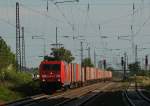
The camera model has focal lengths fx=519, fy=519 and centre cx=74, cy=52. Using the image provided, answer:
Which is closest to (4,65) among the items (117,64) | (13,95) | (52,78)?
(52,78)

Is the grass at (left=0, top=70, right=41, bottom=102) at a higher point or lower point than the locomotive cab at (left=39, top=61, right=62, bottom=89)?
lower

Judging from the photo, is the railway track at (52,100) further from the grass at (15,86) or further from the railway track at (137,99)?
the railway track at (137,99)

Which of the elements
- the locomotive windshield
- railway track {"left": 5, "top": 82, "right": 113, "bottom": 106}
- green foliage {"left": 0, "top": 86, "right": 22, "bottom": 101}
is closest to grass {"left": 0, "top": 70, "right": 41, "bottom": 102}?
green foliage {"left": 0, "top": 86, "right": 22, "bottom": 101}

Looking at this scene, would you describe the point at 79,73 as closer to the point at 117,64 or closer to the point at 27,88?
the point at 27,88

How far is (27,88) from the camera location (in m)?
52.8

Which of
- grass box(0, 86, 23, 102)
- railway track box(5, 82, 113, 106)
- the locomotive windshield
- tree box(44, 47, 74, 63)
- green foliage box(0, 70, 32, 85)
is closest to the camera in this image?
railway track box(5, 82, 113, 106)

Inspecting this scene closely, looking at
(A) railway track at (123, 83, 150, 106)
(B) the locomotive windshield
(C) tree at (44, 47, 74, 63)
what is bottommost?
(A) railway track at (123, 83, 150, 106)

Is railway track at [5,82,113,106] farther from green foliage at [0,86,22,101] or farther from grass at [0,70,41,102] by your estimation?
grass at [0,70,41,102]

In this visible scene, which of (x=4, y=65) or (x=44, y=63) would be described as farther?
(x=4, y=65)

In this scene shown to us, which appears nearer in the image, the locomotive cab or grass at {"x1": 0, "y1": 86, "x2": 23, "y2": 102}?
grass at {"x1": 0, "y1": 86, "x2": 23, "y2": 102}

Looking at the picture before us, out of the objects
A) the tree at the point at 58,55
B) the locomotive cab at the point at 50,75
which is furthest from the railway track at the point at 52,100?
the tree at the point at 58,55

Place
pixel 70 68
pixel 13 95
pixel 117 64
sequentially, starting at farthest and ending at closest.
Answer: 1. pixel 117 64
2. pixel 70 68
3. pixel 13 95

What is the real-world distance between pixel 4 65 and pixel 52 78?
13.1m

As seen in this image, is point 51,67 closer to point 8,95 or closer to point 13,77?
point 8,95
